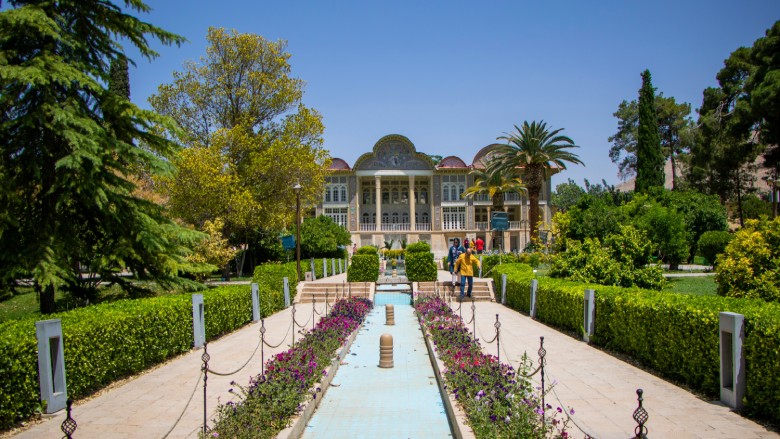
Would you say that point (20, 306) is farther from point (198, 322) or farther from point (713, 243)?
point (713, 243)

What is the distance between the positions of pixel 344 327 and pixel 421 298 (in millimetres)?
6164

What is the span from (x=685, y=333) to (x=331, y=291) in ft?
51.6

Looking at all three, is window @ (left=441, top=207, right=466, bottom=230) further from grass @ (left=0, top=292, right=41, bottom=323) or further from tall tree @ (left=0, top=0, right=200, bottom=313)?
tall tree @ (left=0, top=0, right=200, bottom=313)

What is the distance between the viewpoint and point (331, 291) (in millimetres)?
22047

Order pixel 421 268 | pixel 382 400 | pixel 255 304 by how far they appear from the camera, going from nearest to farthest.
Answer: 1. pixel 382 400
2. pixel 255 304
3. pixel 421 268

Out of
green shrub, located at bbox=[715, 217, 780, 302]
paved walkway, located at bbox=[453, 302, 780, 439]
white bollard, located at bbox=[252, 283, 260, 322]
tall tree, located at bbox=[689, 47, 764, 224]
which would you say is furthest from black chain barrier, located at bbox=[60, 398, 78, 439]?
tall tree, located at bbox=[689, 47, 764, 224]

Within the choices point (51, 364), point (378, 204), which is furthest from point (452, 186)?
point (51, 364)

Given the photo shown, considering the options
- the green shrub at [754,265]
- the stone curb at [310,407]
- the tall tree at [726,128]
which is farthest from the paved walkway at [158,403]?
the tall tree at [726,128]

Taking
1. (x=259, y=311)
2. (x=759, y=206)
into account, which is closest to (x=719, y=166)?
(x=759, y=206)

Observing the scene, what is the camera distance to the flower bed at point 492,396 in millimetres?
5258

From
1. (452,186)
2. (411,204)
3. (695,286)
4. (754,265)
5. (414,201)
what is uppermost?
(452,186)

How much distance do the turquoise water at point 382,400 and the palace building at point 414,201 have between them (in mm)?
42416

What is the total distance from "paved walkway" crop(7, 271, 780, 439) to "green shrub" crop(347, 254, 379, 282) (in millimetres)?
11696

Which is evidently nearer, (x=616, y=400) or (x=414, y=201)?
(x=616, y=400)
